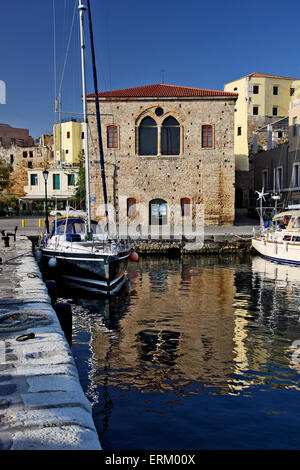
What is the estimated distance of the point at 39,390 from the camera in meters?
4.09

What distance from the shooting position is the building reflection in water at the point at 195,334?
24.3 feet

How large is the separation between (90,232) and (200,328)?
24.5 feet

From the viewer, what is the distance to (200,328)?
1070 cm

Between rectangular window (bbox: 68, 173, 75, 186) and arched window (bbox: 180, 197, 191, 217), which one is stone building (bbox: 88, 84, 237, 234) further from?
rectangular window (bbox: 68, 173, 75, 186)

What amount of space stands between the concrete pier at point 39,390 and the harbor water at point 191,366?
140 cm

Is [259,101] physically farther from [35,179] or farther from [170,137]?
[35,179]

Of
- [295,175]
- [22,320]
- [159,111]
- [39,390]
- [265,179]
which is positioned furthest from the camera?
[265,179]

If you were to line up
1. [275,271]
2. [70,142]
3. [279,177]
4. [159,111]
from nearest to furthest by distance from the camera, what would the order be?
[275,271]
[159,111]
[279,177]
[70,142]

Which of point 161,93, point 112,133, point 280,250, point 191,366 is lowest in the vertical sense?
point 191,366

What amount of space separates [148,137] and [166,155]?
193cm

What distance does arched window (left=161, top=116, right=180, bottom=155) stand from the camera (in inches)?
1268

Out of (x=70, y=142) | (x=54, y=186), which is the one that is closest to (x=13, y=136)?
(x=70, y=142)

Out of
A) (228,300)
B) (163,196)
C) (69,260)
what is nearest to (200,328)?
(228,300)
